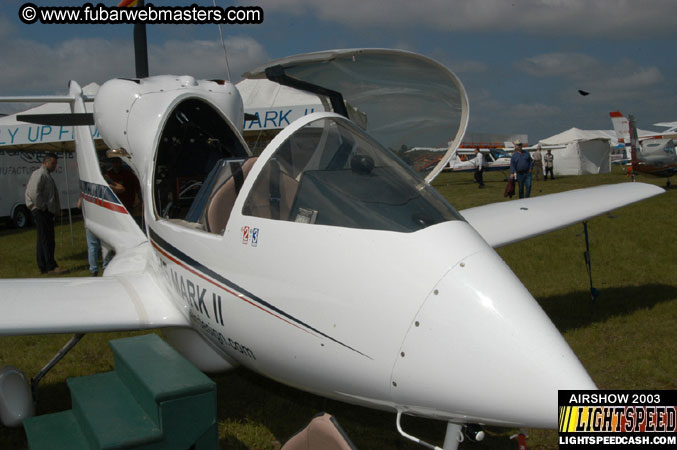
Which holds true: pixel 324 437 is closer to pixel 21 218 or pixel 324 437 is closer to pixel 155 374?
pixel 155 374

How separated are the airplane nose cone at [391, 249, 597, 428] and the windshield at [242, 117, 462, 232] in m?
0.46

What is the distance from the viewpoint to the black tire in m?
18.3

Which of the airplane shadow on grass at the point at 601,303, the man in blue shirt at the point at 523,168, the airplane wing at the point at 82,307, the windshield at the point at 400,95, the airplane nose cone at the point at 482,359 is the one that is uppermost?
the windshield at the point at 400,95

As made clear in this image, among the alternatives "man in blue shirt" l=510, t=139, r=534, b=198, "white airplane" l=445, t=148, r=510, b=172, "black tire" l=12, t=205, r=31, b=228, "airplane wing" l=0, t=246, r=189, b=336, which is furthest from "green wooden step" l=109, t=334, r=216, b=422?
"white airplane" l=445, t=148, r=510, b=172

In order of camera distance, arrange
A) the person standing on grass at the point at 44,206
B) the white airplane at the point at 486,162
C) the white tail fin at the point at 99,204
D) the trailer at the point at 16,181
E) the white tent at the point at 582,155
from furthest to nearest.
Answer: the white airplane at the point at 486,162 → the white tent at the point at 582,155 → the trailer at the point at 16,181 → the person standing on grass at the point at 44,206 → the white tail fin at the point at 99,204

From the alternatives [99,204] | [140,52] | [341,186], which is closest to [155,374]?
[341,186]

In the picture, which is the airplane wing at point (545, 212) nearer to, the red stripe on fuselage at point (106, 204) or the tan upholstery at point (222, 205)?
the tan upholstery at point (222, 205)

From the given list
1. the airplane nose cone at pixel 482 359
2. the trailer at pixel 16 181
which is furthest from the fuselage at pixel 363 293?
the trailer at pixel 16 181

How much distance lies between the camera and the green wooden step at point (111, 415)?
9.09 ft

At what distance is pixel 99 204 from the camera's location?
6.98m

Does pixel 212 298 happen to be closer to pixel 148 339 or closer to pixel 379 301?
pixel 148 339

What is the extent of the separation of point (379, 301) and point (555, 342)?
736 millimetres

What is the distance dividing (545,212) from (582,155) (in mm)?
32185

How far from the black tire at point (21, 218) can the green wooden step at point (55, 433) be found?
17.5 m
